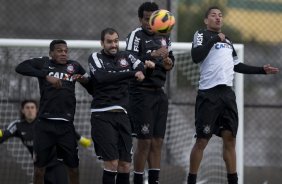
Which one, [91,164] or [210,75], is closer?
[210,75]

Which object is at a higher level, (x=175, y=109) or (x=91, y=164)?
(x=175, y=109)

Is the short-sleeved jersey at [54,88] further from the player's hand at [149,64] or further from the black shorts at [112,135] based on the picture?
the player's hand at [149,64]

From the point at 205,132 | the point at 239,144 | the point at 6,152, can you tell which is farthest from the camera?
the point at 6,152

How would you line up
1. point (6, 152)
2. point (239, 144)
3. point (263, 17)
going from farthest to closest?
point (263, 17) → point (6, 152) → point (239, 144)

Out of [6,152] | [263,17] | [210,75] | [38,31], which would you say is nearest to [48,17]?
[38,31]

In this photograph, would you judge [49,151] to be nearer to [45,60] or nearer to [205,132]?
[45,60]

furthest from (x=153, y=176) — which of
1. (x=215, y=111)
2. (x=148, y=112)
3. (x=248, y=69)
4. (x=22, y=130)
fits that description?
(x=22, y=130)

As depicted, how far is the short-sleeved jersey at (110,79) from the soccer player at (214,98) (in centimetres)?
82

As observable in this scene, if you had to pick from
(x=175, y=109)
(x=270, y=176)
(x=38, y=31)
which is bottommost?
(x=270, y=176)

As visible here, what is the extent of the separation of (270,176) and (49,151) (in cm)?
443

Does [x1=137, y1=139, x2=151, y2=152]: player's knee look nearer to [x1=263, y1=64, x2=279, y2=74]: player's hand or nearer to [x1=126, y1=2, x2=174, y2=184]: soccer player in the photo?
[x1=126, y1=2, x2=174, y2=184]: soccer player

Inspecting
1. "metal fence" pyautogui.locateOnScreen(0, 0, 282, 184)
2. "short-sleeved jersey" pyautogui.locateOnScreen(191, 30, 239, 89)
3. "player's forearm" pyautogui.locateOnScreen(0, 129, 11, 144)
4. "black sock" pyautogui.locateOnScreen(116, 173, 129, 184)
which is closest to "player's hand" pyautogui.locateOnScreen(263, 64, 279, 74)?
"short-sleeved jersey" pyautogui.locateOnScreen(191, 30, 239, 89)

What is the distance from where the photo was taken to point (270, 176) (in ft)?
43.5

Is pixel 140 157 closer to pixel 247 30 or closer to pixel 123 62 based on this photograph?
pixel 123 62
